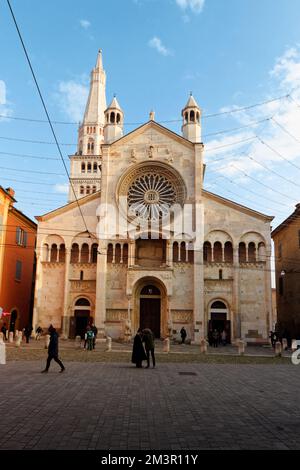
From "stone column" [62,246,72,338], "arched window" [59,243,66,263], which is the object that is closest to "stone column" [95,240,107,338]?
"stone column" [62,246,72,338]

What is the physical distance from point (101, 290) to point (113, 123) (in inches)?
662

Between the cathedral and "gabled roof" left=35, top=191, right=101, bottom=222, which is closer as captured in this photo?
the cathedral

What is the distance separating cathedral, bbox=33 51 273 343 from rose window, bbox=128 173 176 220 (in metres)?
0.09

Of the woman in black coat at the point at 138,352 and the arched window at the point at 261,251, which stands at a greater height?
the arched window at the point at 261,251

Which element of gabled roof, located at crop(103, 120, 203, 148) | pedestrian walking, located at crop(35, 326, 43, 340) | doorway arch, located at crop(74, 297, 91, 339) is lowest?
pedestrian walking, located at crop(35, 326, 43, 340)

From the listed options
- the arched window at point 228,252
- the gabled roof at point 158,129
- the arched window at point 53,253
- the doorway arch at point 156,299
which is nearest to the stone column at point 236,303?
the arched window at point 228,252

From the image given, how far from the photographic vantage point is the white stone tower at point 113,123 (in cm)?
3981

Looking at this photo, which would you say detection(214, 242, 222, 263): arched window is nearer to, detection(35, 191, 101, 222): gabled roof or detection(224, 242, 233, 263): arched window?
detection(224, 242, 233, 263): arched window

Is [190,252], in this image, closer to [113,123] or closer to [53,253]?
[53,253]

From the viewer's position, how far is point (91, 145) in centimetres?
6675

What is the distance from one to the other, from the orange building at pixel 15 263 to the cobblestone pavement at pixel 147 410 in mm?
20149

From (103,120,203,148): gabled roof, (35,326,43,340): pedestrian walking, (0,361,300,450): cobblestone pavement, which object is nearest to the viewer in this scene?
(0,361,300,450): cobblestone pavement

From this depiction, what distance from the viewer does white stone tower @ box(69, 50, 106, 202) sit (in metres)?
66.1

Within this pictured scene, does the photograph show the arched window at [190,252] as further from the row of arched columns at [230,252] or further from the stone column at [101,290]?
the stone column at [101,290]
